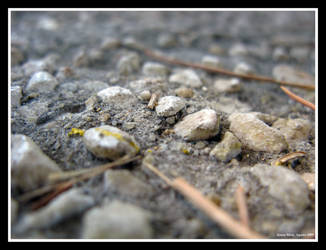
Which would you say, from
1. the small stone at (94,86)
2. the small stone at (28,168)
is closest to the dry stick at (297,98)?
the small stone at (94,86)

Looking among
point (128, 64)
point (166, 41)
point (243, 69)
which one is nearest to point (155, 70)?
point (128, 64)

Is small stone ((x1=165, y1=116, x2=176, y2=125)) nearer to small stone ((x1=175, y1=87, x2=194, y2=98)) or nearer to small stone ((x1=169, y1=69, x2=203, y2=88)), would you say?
small stone ((x1=175, y1=87, x2=194, y2=98))

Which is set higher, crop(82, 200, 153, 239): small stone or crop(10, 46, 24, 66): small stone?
crop(10, 46, 24, 66): small stone

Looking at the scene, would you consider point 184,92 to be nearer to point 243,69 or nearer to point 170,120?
point 170,120

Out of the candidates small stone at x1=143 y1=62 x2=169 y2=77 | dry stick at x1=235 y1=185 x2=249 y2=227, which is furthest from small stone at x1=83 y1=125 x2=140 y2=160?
small stone at x1=143 y1=62 x2=169 y2=77

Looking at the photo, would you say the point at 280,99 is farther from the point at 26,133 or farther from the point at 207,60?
the point at 26,133

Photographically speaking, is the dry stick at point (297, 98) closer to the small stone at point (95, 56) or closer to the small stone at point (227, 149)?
the small stone at point (227, 149)

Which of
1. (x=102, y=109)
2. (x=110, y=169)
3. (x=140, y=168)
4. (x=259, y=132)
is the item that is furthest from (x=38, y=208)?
(x=259, y=132)
